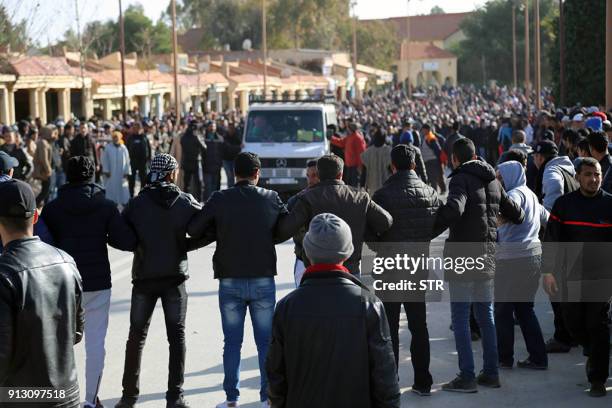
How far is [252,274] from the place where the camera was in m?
6.83

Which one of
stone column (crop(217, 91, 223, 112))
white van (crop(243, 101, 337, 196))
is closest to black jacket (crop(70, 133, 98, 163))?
white van (crop(243, 101, 337, 196))

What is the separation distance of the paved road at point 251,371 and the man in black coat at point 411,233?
29 centimetres

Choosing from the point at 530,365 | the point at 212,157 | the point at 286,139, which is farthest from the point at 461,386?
the point at 286,139

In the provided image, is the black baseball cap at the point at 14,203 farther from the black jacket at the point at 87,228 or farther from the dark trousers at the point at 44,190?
the dark trousers at the point at 44,190

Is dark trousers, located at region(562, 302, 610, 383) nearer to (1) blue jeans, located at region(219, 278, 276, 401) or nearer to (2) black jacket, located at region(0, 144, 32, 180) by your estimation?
(1) blue jeans, located at region(219, 278, 276, 401)

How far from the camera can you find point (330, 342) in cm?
415

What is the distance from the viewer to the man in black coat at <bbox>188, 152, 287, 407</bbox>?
6.81 m

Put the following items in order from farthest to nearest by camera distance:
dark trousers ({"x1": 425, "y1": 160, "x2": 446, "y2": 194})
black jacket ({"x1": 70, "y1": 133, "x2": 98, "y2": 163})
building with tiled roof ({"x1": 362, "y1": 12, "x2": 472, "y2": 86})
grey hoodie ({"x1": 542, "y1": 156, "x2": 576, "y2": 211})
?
building with tiled roof ({"x1": 362, "y1": 12, "x2": 472, "y2": 86})
dark trousers ({"x1": 425, "y1": 160, "x2": 446, "y2": 194})
black jacket ({"x1": 70, "y1": 133, "x2": 98, "y2": 163})
grey hoodie ({"x1": 542, "y1": 156, "x2": 576, "y2": 211})

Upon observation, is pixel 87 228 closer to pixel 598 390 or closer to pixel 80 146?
pixel 598 390

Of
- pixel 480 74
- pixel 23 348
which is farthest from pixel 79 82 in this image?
pixel 480 74

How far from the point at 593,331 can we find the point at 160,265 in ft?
9.67

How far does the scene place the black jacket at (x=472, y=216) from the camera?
7312mm

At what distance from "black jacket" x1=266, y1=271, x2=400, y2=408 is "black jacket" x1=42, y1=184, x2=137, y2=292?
2707 mm

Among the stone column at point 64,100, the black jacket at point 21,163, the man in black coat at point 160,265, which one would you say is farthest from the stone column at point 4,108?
the man in black coat at point 160,265
